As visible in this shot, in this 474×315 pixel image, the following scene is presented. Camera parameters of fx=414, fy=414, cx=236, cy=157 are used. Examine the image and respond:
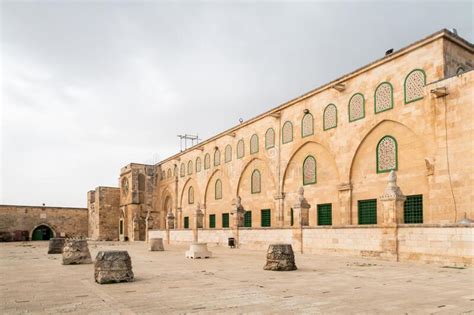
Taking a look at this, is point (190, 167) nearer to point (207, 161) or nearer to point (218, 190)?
point (207, 161)

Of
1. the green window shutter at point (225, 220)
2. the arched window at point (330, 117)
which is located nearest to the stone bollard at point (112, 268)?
the arched window at point (330, 117)

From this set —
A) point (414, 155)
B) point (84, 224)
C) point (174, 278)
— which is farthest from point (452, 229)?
point (84, 224)

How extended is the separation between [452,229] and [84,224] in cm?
4547

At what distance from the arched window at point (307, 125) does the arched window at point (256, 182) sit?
531 cm

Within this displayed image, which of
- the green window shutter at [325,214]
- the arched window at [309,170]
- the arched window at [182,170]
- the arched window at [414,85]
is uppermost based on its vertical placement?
the arched window at [414,85]

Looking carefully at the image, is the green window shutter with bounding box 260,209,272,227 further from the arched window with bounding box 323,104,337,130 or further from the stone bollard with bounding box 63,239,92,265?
the stone bollard with bounding box 63,239,92,265

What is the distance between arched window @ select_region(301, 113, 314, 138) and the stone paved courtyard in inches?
497

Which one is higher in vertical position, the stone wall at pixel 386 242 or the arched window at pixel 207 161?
the arched window at pixel 207 161

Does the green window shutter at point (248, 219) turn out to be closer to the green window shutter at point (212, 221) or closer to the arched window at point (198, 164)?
the green window shutter at point (212, 221)

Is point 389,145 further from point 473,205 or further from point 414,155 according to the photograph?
point 473,205

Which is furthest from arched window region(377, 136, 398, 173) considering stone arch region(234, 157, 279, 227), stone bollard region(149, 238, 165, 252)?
stone bollard region(149, 238, 165, 252)

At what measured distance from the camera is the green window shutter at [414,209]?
53.2 feet

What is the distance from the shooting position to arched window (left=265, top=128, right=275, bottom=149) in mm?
25797

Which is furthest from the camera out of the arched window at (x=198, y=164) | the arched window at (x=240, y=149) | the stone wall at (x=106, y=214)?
the stone wall at (x=106, y=214)
